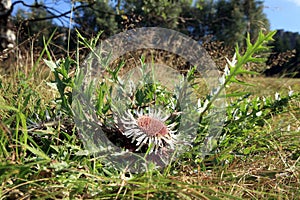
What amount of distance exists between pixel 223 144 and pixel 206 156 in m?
0.06

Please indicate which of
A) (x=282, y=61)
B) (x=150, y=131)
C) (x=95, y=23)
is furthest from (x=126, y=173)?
(x=95, y=23)

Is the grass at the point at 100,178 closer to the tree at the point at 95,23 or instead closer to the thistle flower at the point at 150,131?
the thistle flower at the point at 150,131

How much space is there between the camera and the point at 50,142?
743mm

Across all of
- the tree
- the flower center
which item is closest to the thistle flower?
the flower center

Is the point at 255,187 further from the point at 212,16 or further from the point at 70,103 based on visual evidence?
the point at 212,16

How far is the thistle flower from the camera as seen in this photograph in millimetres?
735

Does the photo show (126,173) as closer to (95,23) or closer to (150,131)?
(150,131)

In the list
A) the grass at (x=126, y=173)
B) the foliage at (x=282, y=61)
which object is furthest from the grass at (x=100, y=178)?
the foliage at (x=282, y=61)

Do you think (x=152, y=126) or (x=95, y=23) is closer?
(x=152, y=126)

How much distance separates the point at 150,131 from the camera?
751 mm

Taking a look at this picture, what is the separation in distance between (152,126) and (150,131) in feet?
0.05

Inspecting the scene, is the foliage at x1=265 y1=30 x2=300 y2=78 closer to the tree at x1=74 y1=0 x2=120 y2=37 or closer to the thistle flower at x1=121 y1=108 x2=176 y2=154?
the thistle flower at x1=121 y1=108 x2=176 y2=154

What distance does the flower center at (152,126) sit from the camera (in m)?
0.75

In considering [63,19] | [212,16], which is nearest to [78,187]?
[63,19]
